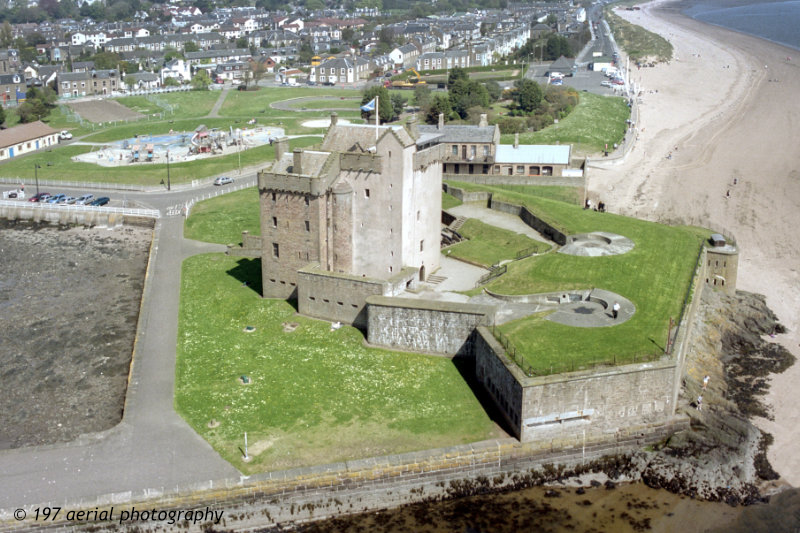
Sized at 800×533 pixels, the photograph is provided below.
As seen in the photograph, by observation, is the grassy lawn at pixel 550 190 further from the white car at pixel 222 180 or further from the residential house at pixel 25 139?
the residential house at pixel 25 139

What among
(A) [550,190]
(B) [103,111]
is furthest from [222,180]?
(B) [103,111]

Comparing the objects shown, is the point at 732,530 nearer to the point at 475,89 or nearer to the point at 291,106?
the point at 475,89

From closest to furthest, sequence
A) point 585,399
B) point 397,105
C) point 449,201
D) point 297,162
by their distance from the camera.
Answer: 1. point 585,399
2. point 297,162
3. point 449,201
4. point 397,105

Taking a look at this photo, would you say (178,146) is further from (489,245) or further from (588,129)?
(489,245)

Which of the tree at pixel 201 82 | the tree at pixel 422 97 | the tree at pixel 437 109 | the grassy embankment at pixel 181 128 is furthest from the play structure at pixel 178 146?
the tree at pixel 201 82

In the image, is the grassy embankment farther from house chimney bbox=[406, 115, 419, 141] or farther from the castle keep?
house chimney bbox=[406, 115, 419, 141]

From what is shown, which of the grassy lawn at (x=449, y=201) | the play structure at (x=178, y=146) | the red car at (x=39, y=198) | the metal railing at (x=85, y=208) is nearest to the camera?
the grassy lawn at (x=449, y=201)

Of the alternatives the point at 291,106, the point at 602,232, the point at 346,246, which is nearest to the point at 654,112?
the point at 291,106
